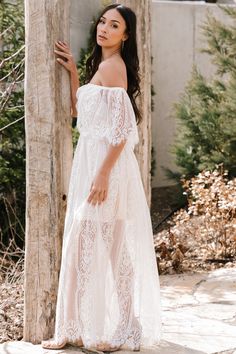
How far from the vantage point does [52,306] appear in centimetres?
406

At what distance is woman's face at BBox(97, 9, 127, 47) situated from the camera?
3781 millimetres

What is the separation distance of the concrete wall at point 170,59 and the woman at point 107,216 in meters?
→ 5.64

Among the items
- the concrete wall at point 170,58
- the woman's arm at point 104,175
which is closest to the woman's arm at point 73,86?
the woman's arm at point 104,175

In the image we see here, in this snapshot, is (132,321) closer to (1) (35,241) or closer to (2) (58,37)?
(1) (35,241)

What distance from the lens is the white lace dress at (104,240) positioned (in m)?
3.74

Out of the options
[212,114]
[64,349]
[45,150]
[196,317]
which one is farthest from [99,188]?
[212,114]

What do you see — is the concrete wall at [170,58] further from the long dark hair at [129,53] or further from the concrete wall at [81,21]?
the long dark hair at [129,53]

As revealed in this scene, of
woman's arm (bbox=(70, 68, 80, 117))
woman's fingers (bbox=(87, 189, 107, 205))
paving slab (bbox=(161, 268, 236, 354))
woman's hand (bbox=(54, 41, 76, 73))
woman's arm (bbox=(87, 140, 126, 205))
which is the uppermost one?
woman's hand (bbox=(54, 41, 76, 73))

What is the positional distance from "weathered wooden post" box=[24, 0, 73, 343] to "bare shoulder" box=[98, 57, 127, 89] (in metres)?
0.30

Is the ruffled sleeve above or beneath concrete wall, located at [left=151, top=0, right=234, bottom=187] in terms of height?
beneath

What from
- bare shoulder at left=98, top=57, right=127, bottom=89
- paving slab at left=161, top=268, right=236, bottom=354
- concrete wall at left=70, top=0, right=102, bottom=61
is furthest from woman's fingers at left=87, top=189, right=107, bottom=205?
concrete wall at left=70, top=0, right=102, bottom=61

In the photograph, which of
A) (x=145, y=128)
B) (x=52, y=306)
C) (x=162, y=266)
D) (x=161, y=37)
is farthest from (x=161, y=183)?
(x=52, y=306)

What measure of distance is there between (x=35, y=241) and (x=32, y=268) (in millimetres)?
146
